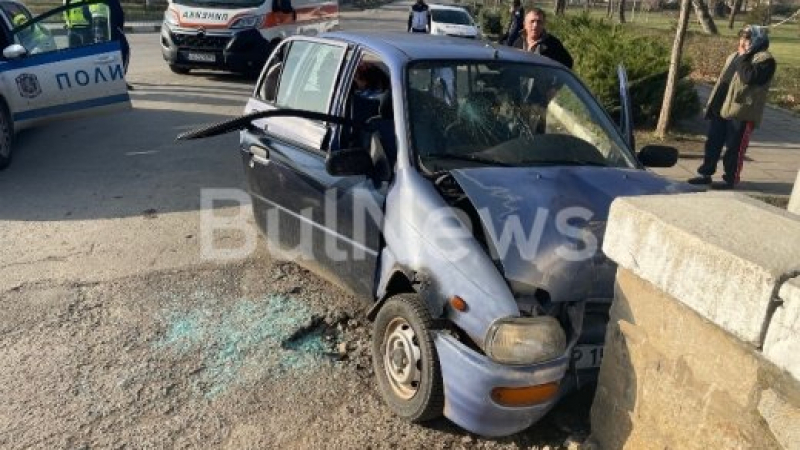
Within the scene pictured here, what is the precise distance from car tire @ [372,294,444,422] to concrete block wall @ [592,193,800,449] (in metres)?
0.72

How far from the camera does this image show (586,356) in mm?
2984

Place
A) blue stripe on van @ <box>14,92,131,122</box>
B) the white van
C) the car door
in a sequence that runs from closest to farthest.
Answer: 1. the car door
2. blue stripe on van @ <box>14,92,131,122</box>
3. the white van

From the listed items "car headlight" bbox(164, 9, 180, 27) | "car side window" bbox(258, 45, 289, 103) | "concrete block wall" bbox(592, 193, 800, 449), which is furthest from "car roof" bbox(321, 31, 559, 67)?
"car headlight" bbox(164, 9, 180, 27)

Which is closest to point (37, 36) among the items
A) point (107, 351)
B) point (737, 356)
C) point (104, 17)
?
point (104, 17)

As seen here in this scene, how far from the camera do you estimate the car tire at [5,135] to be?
710 centimetres

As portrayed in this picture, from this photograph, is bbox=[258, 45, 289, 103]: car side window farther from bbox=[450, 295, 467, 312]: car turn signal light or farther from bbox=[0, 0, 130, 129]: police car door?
bbox=[0, 0, 130, 129]: police car door

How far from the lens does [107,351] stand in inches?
150

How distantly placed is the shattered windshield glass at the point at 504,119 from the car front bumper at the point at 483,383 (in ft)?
3.39

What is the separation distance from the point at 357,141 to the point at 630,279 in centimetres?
195

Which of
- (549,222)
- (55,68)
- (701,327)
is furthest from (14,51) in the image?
(701,327)

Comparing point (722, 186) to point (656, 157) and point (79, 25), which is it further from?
point (79, 25)

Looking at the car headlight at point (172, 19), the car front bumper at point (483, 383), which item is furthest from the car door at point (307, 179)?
the car headlight at point (172, 19)

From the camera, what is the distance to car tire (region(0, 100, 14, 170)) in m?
7.10

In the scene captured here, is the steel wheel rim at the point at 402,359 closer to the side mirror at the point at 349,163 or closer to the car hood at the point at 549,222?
the car hood at the point at 549,222
